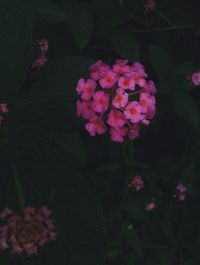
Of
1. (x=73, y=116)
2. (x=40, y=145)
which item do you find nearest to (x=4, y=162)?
(x=40, y=145)

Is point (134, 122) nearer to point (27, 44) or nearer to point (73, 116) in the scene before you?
point (73, 116)

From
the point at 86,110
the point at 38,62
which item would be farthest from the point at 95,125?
the point at 38,62

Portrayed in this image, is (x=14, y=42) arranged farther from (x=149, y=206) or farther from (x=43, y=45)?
(x=149, y=206)

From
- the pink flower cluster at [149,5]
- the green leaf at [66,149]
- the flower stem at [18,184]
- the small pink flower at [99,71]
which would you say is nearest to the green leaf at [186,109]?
the pink flower cluster at [149,5]

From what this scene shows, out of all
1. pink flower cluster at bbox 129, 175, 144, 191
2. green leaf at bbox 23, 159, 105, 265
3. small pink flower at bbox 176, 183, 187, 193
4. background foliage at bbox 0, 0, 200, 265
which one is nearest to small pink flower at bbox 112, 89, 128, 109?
background foliage at bbox 0, 0, 200, 265

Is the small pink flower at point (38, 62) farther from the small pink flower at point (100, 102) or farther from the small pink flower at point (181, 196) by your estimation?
the small pink flower at point (181, 196)

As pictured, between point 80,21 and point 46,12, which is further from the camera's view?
point 80,21

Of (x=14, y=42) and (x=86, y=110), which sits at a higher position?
(x=14, y=42)

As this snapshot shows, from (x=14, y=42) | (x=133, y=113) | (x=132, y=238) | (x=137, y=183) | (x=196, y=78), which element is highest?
(x=14, y=42)
